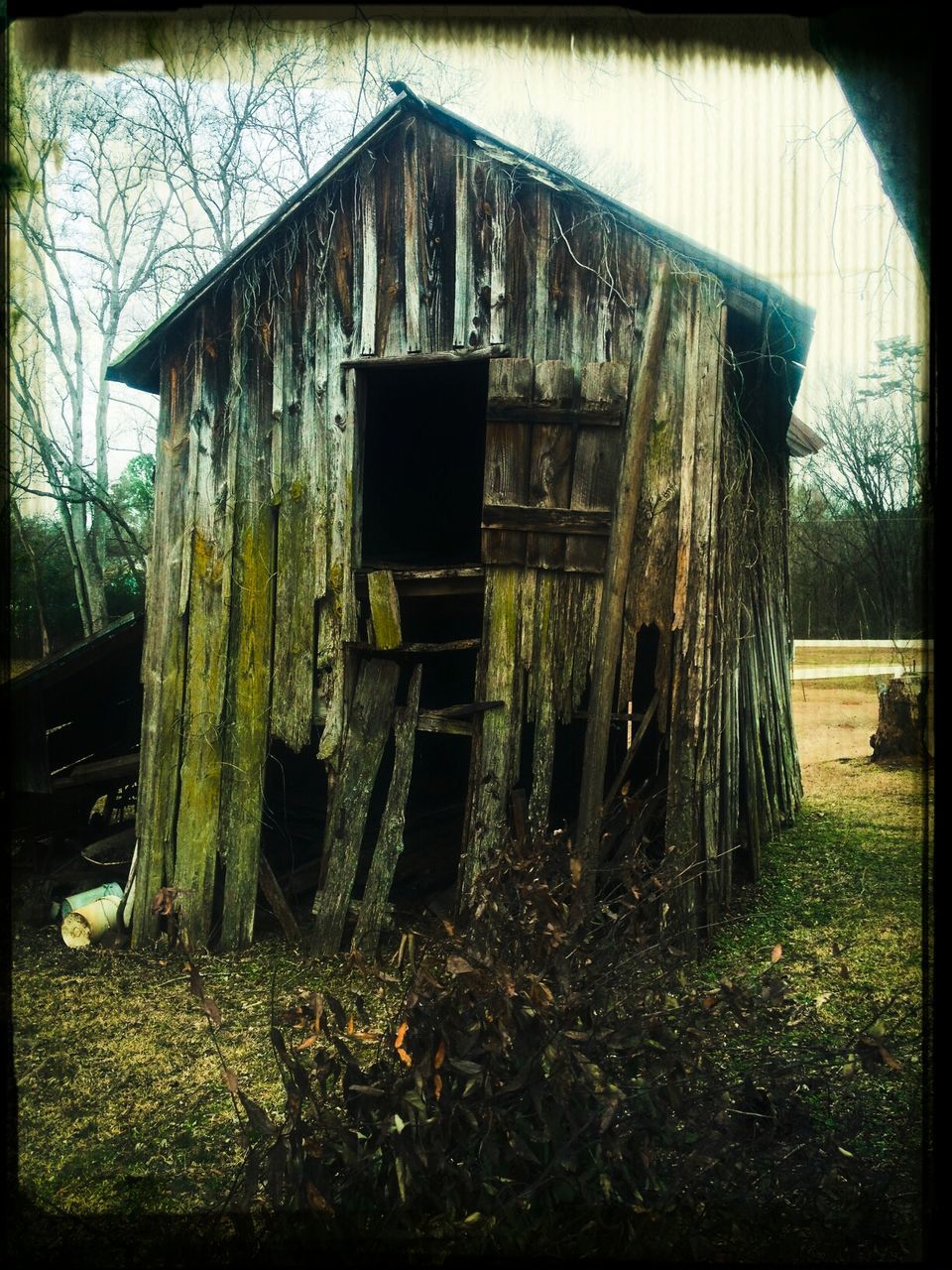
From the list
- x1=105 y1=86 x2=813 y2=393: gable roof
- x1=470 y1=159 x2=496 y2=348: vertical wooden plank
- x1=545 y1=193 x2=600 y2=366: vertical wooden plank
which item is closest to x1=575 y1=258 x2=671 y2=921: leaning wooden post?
x1=105 y1=86 x2=813 y2=393: gable roof

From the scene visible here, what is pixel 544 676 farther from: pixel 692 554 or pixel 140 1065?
pixel 140 1065

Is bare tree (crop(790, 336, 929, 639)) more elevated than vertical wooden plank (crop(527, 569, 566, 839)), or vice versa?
bare tree (crop(790, 336, 929, 639))

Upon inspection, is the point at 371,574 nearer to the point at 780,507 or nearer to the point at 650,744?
the point at 650,744

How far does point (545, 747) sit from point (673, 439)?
75.8 inches

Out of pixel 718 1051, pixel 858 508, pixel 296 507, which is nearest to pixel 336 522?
pixel 296 507

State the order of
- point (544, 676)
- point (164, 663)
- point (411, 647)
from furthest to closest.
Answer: point (164, 663) → point (411, 647) → point (544, 676)

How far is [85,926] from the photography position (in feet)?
20.4

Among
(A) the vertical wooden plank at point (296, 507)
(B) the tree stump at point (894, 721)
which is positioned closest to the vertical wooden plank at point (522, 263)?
(A) the vertical wooden plank at point (296, 507)

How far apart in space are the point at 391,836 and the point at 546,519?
222cm

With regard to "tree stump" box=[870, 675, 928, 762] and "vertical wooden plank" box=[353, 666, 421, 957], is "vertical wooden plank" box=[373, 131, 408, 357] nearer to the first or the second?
"vertical wooden plank" box=[353, 666, 421, 957]

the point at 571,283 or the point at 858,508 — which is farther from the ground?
the point at 571,283

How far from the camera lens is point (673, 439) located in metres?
5.19

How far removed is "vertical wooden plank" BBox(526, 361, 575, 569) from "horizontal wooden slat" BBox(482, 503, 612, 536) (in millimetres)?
51

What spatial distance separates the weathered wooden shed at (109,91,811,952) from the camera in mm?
5180
